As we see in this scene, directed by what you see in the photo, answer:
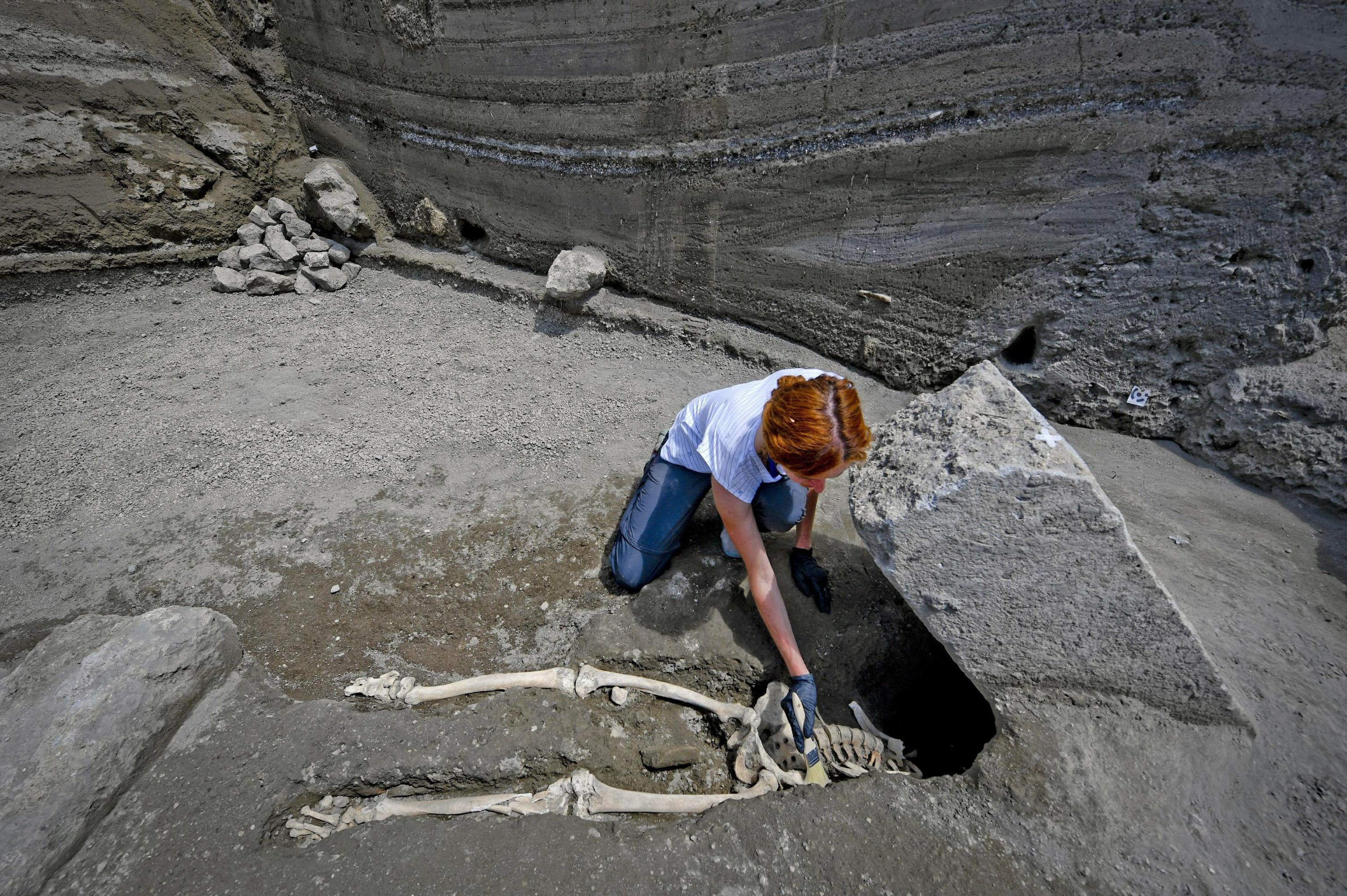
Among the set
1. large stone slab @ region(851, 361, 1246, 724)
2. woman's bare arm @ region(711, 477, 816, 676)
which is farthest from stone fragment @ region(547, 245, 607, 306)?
large stone slab @ region(851, 361, 1246, 724)

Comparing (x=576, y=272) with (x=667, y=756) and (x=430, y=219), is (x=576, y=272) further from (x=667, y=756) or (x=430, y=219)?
(x=667, y=756)

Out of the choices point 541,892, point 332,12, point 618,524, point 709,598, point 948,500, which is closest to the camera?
point 541,892

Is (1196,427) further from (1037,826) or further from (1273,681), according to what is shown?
(1037,826)

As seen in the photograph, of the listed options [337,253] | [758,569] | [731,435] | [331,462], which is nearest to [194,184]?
[337,253]

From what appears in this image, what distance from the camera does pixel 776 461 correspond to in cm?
177

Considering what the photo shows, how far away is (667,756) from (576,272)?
285 centimetres

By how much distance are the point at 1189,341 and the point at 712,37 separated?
2.71 meters

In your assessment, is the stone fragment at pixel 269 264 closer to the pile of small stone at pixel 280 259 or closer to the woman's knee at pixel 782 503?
the pile of small stone at pixel 280 259

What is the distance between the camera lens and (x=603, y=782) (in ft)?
6.44

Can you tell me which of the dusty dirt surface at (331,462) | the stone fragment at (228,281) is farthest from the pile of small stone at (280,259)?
the dusty dirt surface at (331,462)

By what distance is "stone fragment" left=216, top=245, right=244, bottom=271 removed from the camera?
170 inches

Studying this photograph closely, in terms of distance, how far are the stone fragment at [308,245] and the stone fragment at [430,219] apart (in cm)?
70

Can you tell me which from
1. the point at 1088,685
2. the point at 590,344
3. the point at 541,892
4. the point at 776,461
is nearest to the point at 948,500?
the point at 776,461

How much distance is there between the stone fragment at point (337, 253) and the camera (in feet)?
14.7
